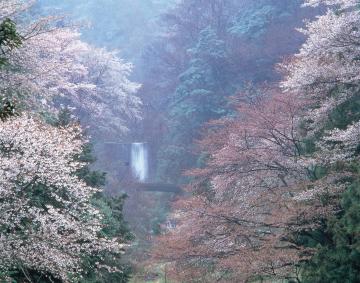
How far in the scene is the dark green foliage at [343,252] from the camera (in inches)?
286

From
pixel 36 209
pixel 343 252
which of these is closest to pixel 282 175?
pixel 343 252

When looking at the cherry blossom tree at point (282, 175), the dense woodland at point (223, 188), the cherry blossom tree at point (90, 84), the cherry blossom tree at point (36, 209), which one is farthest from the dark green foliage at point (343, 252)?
the cherry blossom tree at point (90, 84)

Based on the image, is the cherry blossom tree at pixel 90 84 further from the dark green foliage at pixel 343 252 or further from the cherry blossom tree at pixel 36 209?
the dark green foliage at pixel 343 252

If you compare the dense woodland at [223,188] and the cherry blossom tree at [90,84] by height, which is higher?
the cherry blossom tree at [90,84]

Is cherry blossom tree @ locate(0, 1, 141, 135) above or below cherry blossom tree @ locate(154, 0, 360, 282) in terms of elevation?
above

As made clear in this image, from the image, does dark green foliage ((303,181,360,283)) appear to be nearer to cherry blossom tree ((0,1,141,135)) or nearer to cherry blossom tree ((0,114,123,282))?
cherry blossom tree ((0,114,123,282))

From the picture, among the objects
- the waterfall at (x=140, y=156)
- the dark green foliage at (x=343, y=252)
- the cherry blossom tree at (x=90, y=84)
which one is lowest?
the dark green foliage at (x=343, y=252)

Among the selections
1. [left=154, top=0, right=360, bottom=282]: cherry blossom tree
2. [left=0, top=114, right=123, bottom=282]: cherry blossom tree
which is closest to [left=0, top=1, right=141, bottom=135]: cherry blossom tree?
[left=0, top=114, right=123, bottom=282]: cherry blossom tree

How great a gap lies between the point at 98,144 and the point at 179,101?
6.52 metres

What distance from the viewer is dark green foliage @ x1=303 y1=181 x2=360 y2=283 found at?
286 inches

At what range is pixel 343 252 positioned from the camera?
757 centimetres

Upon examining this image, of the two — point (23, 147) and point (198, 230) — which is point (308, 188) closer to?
point (198, 230)

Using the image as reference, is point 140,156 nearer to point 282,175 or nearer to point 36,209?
point 282,175

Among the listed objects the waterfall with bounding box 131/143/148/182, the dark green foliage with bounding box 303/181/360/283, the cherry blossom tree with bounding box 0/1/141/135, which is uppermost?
the cherry blossom tree with bounding box 0/1/141/135
